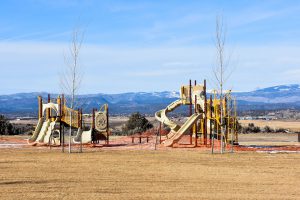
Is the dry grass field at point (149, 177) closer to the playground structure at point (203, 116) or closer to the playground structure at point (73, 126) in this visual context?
the playground structure at point (203, 116)

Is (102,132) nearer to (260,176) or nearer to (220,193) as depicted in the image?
(260,176)

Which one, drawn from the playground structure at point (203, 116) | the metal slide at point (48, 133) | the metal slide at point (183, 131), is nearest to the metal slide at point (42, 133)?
the metal slide at point (48, 133)

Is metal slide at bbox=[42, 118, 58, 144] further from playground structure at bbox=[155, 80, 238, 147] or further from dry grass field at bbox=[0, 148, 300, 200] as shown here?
dry grass field at bbox=[0, 148, 300, 200]

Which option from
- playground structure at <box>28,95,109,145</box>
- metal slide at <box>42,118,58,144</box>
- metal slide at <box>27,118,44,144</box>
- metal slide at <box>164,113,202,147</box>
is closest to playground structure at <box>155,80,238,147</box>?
metal slide at <box>164,113,202,147</box>

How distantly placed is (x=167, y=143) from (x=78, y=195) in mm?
22158

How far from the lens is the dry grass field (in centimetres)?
1581

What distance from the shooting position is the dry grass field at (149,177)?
15.8 m

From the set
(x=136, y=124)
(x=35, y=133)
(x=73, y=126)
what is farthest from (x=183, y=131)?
(x=136, y=124)

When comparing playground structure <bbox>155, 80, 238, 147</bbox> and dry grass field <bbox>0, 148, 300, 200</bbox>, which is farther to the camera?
playground structure <bbox>155, 80, 238, 147</bbox>

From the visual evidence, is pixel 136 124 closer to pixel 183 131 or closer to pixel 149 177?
pixel 183 131

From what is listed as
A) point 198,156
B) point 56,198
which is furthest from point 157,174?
point 198,156

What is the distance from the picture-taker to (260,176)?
66.8 ft

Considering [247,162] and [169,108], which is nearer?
[247,162]

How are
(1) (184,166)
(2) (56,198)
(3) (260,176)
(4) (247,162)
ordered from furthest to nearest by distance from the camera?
(4) (247,162) → (1) (184,166) → (3) (260,176) → (2) (56,198)
